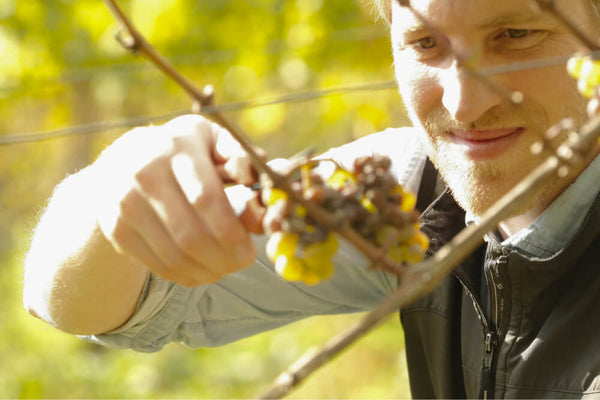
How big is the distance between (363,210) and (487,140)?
559mm

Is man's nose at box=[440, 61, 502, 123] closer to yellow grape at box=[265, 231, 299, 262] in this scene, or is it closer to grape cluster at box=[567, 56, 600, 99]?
grape cluster at box=[567, 56, 600, 99]

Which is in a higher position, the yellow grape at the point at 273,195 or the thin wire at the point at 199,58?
the yellow grape at the point at 273,195

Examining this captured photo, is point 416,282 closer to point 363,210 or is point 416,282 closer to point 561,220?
point 363,210

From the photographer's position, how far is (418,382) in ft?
4.11

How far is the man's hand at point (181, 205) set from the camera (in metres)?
0.57

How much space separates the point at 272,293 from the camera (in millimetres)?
1267

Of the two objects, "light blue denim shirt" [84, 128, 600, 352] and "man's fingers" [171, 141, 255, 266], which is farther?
"light blue denim shirt" [84, 128, 600, 352]

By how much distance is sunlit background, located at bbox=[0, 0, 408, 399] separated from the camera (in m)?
2.74

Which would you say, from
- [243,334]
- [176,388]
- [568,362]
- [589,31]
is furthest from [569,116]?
[176,388]

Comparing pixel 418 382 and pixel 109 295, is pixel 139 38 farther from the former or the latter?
pixel 418 382

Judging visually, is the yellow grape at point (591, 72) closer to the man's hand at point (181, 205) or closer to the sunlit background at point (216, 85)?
the man's hand at point (181, 205)

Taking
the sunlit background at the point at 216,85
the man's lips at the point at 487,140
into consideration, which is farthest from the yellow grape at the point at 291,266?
the sunlit background at the point at 216,85

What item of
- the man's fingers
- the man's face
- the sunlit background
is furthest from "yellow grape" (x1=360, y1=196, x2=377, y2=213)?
→ the sunlit background

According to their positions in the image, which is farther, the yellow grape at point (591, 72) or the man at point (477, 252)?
the man at point (477, 252)
